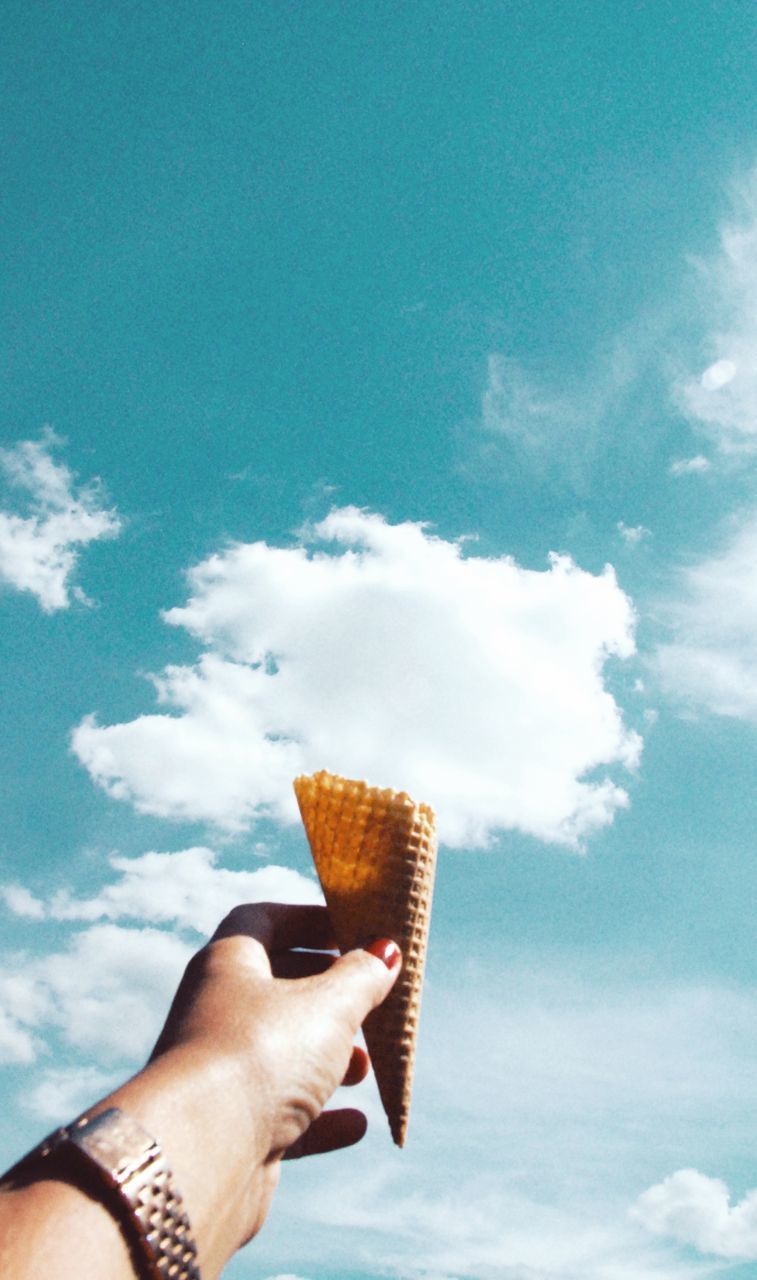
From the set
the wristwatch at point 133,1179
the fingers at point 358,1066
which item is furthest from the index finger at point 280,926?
the wristwatch at point 133,1179

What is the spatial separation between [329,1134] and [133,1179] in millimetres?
2595

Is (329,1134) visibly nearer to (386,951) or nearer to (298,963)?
(298,963)

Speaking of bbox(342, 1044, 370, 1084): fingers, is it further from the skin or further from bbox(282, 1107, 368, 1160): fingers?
bbox(282, 1107, 368, 1160): fingers

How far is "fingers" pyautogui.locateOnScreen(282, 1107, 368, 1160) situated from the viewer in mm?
5230

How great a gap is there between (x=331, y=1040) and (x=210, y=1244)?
1.06 metres

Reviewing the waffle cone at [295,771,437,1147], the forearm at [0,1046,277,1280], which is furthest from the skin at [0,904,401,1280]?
the waffle cone at [295,771,437,1147]

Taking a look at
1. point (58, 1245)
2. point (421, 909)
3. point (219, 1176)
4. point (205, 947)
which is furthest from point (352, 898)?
point (58, 1245)

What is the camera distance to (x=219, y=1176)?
344 cm

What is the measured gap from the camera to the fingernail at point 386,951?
5.07 m

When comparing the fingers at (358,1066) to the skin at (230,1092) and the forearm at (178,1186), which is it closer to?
the skin at (230,1092)

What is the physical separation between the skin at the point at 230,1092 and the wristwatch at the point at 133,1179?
54 mm

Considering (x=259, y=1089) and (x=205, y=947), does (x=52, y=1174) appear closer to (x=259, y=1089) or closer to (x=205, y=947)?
(x=259, y=1089)

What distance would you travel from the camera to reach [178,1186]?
10.3 ft

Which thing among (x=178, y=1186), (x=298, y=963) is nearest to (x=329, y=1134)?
(x=298, y=963)
